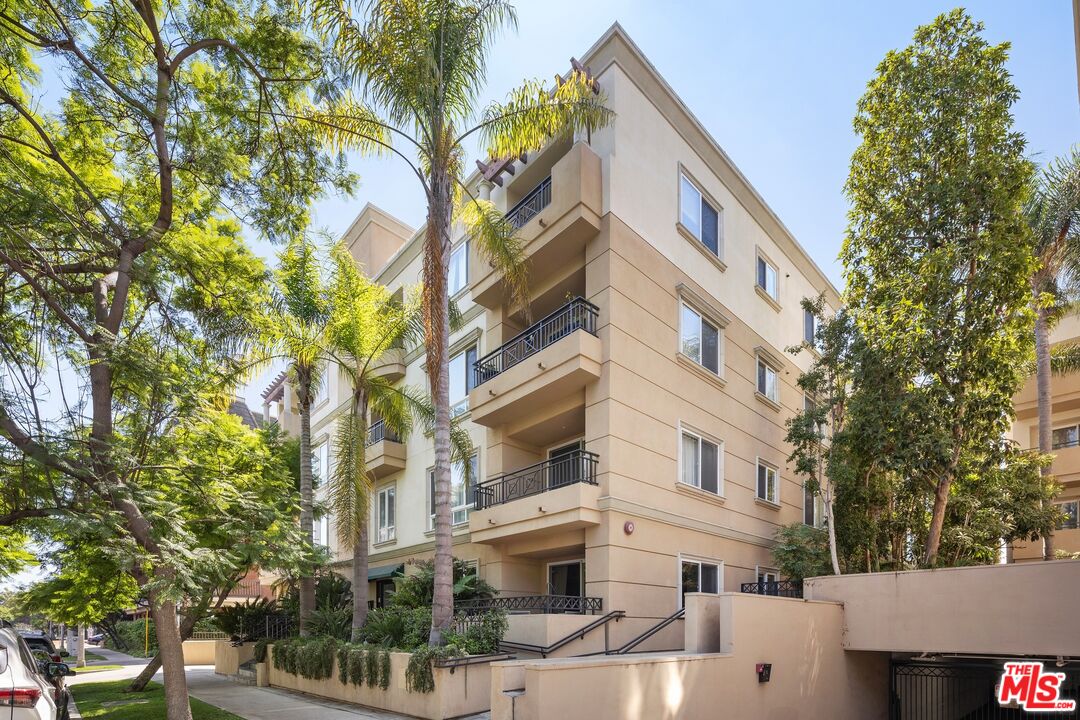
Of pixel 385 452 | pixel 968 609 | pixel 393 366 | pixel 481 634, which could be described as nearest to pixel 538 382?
pixel 481 634

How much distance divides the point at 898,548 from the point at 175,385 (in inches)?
647

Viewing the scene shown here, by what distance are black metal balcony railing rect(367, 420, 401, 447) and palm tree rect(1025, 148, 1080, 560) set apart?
65.7ft

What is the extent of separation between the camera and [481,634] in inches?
532

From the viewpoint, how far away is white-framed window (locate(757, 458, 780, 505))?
21469 mm

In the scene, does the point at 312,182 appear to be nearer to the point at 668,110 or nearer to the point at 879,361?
the point at 668,110

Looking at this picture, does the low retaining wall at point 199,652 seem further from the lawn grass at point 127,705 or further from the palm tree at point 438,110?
the palm tree at point 438,110

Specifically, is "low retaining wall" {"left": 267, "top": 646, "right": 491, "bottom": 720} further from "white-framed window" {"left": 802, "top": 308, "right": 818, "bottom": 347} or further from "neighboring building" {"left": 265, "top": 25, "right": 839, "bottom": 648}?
"white-framed window" {"left": 802, "top": 308, "right": 818, "bottom": 347}

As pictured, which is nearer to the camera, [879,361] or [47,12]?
[47,12]

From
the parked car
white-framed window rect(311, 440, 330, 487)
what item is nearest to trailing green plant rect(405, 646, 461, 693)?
the parked car

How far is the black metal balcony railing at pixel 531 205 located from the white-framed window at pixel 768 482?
9935mm

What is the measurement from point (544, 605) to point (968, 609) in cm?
801

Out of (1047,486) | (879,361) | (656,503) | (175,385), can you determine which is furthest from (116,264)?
(1047,486)

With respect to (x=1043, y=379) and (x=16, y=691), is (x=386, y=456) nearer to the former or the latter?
(x=16, y=691)

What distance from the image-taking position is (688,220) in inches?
771
